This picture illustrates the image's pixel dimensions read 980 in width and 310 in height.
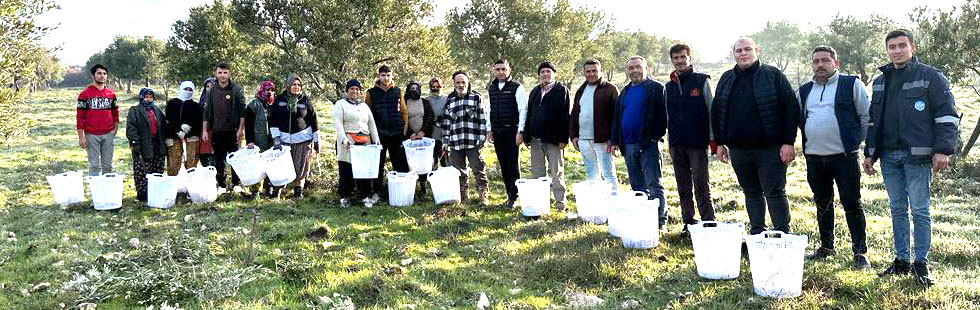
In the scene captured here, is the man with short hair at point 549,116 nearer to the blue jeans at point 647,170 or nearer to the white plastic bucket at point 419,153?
the blue jeans at point 647,170

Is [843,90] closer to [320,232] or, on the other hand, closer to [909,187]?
[909,187]

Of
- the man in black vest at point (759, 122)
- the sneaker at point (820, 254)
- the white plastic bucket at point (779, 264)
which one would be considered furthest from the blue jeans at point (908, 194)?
the white plastic bucket at point (779, 264)

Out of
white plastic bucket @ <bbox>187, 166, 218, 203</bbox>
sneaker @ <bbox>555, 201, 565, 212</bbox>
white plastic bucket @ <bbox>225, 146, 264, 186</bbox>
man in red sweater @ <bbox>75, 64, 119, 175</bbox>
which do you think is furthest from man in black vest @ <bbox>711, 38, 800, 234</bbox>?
man in red sweater @ <bbox>75, 64, 119, 175</bbox>

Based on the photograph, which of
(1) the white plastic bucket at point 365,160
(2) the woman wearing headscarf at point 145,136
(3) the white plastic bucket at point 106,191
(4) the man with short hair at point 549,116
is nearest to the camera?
(4) the man with short hair at point 549,116

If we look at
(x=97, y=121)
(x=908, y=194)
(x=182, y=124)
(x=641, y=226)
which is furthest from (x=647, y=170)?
(x=97, y=121)

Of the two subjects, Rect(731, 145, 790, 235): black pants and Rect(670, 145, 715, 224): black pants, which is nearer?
Rect(731, 145, 790, 235): black pants

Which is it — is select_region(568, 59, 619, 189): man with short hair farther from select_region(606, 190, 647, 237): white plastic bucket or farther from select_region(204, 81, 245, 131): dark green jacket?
select_region(204, 81, 245, 131): dark green jacket

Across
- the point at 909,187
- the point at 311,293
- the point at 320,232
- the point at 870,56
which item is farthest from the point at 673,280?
the point at 870,56

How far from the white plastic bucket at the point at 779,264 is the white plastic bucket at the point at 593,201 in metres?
2.85

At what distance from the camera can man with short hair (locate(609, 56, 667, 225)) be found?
271 inches

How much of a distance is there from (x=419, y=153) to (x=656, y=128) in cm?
382

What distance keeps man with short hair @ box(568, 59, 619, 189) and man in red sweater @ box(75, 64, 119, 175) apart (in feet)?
24.2

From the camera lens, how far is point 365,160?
9.05 metres

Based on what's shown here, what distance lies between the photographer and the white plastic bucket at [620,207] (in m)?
6.21
